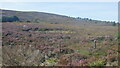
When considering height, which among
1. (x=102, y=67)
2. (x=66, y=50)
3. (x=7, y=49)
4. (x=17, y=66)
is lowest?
(x=66, y=50)

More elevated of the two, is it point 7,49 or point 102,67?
point 7,49

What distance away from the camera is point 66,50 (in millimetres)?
18797

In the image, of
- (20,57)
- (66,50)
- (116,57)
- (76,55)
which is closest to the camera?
(20,57)

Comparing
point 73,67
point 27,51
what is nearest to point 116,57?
point 73,67

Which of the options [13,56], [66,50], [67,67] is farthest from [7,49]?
[66,50]

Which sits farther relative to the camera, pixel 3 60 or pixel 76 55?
pixel 76 55

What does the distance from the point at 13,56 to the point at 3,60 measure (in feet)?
1.81

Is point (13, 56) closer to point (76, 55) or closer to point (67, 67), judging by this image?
point (67, 67)

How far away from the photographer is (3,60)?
9.17 meters

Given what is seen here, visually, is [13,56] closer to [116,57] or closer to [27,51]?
[27,51]

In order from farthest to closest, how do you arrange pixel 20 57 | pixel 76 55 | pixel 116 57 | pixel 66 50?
pixel 66 50 → pixel 76 55 → pixel 116 57 → pixel 20 57

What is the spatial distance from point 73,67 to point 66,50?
8478mm

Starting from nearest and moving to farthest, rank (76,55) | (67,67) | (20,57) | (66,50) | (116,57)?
(20,57) → (67,67) → (116,57) → (76,55) → (66,50)

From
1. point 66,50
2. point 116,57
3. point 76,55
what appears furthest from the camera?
point 66,50
